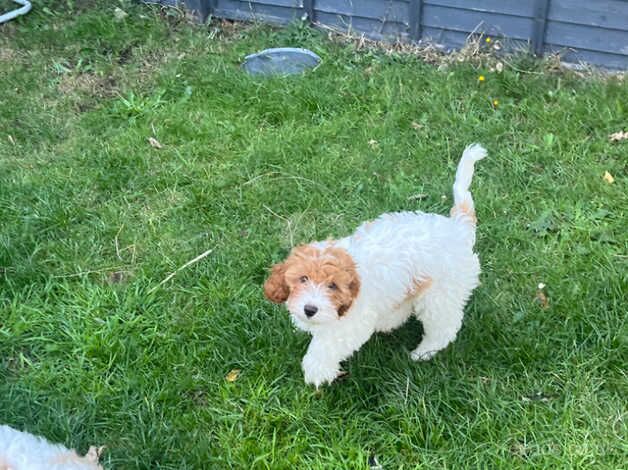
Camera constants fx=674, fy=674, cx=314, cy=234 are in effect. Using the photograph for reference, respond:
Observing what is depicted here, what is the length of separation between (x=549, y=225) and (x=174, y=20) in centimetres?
402

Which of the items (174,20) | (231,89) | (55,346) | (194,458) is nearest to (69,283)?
(55,346)

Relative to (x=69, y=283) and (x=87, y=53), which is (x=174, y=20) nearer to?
(x=87, y=53)

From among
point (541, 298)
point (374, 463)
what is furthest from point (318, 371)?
point (541, 298)

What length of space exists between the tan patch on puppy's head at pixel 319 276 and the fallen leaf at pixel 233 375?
618 mm

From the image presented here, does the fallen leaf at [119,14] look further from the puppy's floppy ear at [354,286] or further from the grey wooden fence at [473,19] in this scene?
the puppy's floppy ear at [354,286]

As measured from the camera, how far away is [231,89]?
4.88 m

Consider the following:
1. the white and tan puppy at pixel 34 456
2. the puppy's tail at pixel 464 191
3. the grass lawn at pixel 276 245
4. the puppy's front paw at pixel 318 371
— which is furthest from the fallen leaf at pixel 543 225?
the white and tan puppy at pixel 34 456

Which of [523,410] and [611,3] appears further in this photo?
[611,3]

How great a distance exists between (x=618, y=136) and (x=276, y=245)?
2282 millimetres

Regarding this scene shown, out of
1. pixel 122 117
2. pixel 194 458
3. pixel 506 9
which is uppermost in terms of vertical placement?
pixel 506 9

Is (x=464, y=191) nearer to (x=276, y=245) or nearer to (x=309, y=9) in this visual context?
(x=276, y=245)

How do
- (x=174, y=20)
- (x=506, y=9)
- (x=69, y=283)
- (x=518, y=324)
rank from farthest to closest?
(x=174, y=20) < (x=506, y=9) < (x=69, y=283) < (x=518, y=324)

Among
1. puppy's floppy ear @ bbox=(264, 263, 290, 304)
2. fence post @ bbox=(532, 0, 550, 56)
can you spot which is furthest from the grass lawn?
puppy's floppy ear @ bbox=(264, 263, 290, 304)

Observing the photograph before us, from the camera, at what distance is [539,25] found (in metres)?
5.06
